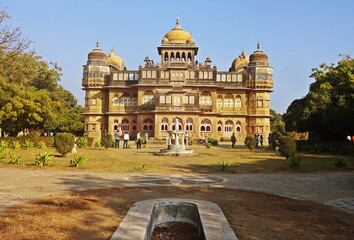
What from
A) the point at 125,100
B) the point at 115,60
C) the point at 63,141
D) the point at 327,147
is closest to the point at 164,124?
the point at 125,100

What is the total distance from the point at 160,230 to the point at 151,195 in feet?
7.17

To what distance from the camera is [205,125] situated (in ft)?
176

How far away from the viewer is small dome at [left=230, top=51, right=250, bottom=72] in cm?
6462

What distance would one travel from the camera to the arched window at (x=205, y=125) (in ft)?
175

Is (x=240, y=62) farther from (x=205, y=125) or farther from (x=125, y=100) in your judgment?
(x=125, y=100)

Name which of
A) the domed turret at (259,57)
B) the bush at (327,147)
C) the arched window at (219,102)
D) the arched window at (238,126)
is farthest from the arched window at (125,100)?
the bush at (327,147)

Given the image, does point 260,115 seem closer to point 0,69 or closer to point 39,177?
point 0,69

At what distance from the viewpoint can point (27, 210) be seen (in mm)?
Result: 7203

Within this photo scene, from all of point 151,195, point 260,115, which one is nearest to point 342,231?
point 151,195

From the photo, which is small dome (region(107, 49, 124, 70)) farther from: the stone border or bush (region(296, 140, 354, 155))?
the stone border

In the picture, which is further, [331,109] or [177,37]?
[177,37]

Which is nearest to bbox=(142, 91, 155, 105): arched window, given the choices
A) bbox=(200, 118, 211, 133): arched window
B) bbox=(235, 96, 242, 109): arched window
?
bbox=(200, 118, 211, 133): arched window

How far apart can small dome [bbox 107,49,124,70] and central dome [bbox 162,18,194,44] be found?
1083 cm

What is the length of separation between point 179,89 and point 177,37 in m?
13.1
